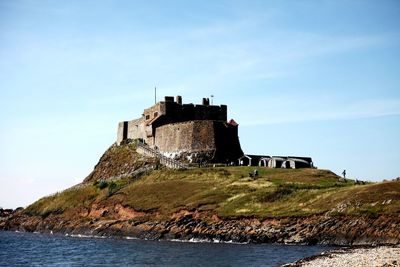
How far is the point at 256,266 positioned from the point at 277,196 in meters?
32.9

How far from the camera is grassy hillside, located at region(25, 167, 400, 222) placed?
71500 millimetres

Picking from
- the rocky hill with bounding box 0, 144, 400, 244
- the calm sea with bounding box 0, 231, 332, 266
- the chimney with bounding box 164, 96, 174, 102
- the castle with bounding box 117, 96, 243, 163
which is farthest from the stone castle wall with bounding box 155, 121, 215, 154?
the calm sea with bounding box 0, 231, 332, 266

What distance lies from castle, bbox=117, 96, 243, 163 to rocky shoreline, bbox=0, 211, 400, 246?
983 inches

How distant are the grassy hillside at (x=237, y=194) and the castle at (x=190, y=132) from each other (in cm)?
869

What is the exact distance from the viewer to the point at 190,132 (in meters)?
115

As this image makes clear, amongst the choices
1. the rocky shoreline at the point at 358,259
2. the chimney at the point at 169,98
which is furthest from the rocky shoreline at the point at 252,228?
the chimney at the point at 169,98

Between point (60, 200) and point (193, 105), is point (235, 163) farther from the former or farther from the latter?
point (60, 200)

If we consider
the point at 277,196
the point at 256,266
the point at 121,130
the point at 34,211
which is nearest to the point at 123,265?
the point at 256,266

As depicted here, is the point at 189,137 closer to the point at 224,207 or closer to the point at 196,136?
the point at 196,136

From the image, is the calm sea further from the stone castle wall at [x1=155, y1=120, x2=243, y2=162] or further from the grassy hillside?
the stone castle wall at [x1=155, y1=120, x2=243, y2=162]

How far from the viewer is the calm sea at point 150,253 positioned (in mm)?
54344

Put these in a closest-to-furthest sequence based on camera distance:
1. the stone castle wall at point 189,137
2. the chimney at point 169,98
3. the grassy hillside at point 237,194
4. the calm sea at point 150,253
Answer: the calm sea at point 150,253
the grassy hillside at point 237,194
the stone castle wall at point 189,137
the chimney at point 169,98

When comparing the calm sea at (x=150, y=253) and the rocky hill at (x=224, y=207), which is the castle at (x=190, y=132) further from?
the calm sea at (x=150, y=253)

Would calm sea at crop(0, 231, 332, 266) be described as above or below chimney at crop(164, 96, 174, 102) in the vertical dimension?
below
